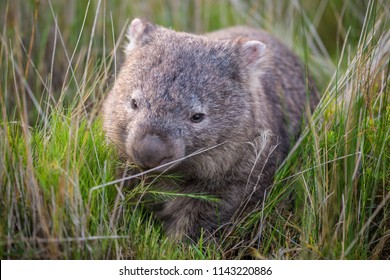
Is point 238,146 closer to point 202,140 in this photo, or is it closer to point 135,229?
point 202,140

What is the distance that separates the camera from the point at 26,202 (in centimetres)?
337

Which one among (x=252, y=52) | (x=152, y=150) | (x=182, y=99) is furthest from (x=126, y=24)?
(x=152, y=150)

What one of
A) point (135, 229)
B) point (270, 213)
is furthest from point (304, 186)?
point (135, 229)

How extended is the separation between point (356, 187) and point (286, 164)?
0.71 meters

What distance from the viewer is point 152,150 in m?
3.56

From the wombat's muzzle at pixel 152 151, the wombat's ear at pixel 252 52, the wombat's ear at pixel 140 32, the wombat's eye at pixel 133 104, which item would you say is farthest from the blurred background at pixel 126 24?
the wombat's muzzle at pixel 152 151

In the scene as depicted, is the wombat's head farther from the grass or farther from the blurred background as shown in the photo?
the blurred background

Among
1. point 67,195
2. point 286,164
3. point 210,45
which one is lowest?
point 286,164

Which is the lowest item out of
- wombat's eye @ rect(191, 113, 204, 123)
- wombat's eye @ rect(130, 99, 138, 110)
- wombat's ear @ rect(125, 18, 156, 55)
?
wombat's eye @ rect(191, 113, 204, 123)

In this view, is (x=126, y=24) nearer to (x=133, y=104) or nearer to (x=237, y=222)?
(x=133, y=104)

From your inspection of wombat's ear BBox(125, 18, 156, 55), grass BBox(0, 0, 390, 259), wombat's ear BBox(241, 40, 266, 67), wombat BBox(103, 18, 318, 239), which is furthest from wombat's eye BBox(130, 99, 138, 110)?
wombat's ear BBox(241, 40, 266, 67)

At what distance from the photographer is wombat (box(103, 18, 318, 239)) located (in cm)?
373

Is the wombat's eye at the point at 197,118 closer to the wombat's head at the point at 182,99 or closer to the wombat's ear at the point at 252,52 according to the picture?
the wombat's head at the point at 182,99

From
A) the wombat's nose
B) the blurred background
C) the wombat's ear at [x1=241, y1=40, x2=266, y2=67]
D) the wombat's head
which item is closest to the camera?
the wombat's nose
